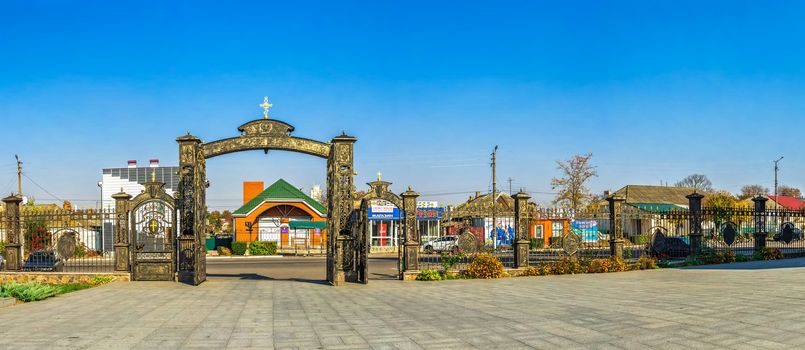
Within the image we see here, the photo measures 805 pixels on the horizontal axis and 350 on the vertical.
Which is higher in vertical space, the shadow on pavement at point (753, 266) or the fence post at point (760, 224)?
the fence post at point (760, 224)

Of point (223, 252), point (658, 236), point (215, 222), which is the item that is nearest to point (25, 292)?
point (658, 236)

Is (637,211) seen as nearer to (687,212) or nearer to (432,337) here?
(687,212)

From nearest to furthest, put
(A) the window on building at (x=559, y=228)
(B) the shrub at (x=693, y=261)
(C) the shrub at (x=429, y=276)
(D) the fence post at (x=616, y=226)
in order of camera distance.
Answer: (C) the shrub at (x=429, y=276), (D) the fence post at (x=616, y=226), (B) the shrub at (x=693, y=261), (A) the window on building at (x=559, y=228)

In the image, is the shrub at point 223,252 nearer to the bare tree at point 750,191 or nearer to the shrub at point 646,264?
the shrub at point 646,264

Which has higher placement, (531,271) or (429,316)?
(429,316)

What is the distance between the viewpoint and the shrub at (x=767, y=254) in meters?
23.2

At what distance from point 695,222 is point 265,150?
1583cm

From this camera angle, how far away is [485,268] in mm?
18562

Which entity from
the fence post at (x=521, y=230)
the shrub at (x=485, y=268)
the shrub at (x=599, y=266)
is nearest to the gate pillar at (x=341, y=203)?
the shrub at (x=485, y=268)

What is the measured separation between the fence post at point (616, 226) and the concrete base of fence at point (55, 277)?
615 inches

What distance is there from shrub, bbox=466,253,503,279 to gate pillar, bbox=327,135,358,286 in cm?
375

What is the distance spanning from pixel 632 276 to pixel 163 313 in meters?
13.4

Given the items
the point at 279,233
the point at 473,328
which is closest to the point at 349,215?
the point at 473,328

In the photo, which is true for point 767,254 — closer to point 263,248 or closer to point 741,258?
point 741,258
